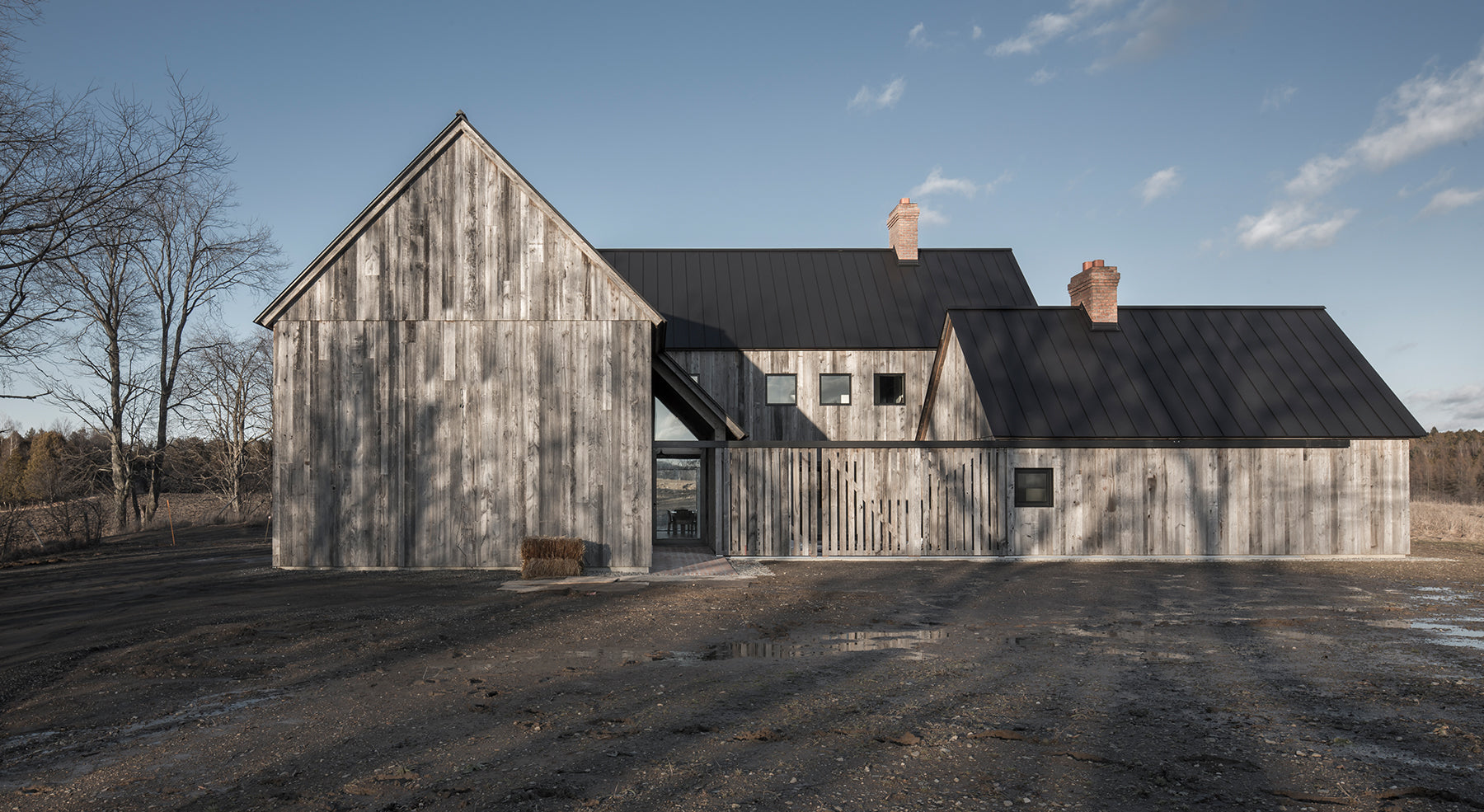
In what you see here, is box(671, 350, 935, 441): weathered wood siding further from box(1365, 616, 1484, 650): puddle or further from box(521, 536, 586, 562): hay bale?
box(1365, 616, 1484, 650): puddle

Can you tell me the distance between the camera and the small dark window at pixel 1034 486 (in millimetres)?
18703

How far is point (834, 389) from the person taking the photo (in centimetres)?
2573

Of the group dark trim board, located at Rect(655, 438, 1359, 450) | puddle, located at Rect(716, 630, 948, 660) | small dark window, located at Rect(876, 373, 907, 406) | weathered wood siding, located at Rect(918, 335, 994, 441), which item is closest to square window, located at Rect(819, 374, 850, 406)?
small dark window, located at Rect(876, 373, 907, 406)

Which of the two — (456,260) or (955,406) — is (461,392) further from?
(955,406)

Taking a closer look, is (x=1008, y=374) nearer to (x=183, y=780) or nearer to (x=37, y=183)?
(x=183, y=780)

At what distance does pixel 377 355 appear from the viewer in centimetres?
1559

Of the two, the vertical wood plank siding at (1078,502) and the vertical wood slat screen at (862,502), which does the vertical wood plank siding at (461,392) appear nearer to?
the vertical wood slat screen at (862,502)

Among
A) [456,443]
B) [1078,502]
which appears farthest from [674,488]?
[456,443]

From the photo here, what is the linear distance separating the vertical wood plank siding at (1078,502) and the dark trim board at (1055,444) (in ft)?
0.40

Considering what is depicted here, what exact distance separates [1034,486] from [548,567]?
34.8 feet

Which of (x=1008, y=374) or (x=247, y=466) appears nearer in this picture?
(x=1008, y=374)

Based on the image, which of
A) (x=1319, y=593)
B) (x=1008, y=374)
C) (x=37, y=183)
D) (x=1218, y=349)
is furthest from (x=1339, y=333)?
(x=37, y=183)

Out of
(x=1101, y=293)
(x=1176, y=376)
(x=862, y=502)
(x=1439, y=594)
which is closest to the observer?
(x=1439, y=594)

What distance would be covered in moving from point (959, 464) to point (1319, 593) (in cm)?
690
